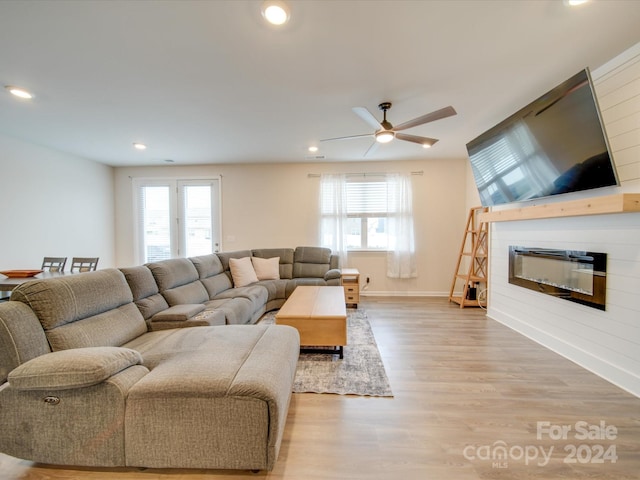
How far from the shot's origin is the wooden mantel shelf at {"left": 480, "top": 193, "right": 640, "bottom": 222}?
5.84 feet

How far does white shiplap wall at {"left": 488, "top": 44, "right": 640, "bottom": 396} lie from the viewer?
6.18 feet

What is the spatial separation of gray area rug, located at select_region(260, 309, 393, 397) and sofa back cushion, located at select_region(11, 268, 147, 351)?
135 centimetres

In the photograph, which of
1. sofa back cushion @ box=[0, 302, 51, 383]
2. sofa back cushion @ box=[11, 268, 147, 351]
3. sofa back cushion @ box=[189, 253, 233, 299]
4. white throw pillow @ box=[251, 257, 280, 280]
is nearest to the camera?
sofa back cushion @ box=[0, 302, 51, 383]

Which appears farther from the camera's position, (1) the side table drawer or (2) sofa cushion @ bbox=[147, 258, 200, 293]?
(1) the side table drawer

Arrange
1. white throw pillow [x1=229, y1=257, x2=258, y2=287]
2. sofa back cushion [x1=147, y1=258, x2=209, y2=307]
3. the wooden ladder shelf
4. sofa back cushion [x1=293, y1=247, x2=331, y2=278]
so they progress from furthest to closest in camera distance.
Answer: sofa back cushion [x1=293, y1=247, x2=331, y2=278] → the wooden ladder shelf → white throw pillow [x1=229, y1=257, x2=258, y2=287] → sofa back cushion [x1=147, y1=258, x2=209, y2=307]

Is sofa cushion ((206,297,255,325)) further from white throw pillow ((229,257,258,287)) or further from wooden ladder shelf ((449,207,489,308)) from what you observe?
wooden ladder shelf ((449,207,489,308))

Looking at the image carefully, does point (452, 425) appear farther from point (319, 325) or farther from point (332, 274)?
point (332, 274)

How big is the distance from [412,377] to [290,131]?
10.3 ft

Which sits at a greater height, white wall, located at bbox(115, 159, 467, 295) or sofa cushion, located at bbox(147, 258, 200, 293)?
white wall, located at bbox(115, 159, 467, 295)

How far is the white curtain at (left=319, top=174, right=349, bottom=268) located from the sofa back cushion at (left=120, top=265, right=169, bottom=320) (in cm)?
305

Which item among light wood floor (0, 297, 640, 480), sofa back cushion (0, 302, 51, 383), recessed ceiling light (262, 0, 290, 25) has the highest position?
recessed ceiling light (262, 0, 290, 25)

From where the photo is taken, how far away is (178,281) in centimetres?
262

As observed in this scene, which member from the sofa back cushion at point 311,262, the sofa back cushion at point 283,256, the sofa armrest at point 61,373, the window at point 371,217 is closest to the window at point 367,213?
the window at point 371,217

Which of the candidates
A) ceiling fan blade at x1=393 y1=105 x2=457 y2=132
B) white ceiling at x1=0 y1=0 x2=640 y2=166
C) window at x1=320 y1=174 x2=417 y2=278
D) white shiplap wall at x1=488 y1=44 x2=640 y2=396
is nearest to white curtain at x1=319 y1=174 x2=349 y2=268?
window at x1=320 y1=174 x2=417 y2=278
